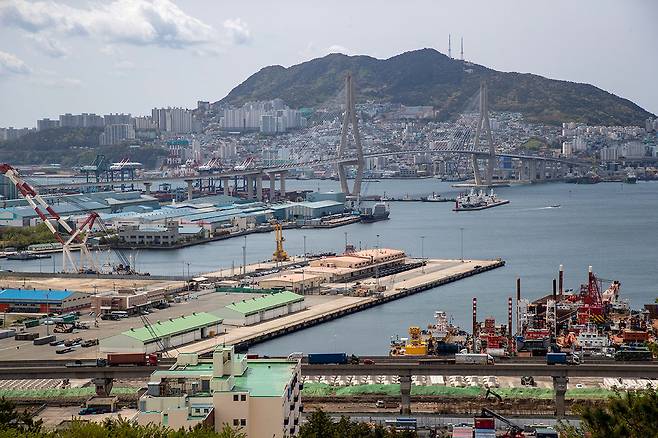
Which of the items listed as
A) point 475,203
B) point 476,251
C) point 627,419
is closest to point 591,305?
point 476,251

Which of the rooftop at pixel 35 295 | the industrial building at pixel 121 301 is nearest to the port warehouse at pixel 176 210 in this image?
the rooftop at pixel 35 295

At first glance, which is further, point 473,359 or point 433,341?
point 433,341

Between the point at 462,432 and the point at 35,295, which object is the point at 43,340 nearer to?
the point at 35,295

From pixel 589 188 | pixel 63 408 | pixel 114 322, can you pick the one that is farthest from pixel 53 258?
pixel 589 188

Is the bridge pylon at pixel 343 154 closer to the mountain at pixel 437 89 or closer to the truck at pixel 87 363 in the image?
the truck at pixel 87 363

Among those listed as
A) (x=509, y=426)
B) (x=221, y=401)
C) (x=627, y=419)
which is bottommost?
(x=509, y=426)

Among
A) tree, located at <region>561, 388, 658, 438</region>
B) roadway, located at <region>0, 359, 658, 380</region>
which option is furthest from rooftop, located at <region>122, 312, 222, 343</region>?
tree, located at <region>561, 388, 658, 438</region>
